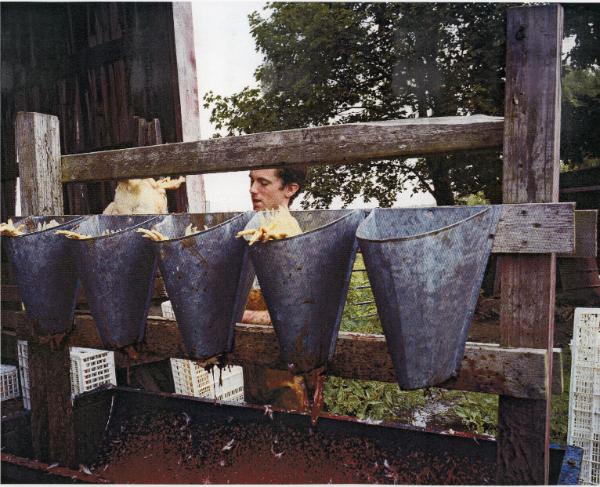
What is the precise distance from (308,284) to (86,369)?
119 inches

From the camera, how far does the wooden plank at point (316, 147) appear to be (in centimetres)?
153

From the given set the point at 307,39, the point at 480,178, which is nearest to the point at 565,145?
the point at 480,178

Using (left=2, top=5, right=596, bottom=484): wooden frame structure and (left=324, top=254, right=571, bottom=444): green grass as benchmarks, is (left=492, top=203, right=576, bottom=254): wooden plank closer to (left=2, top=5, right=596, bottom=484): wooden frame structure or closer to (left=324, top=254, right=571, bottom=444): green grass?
(left=2, top=5, right=596, bottom=484): wooden frame structure

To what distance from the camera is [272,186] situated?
3.51 m

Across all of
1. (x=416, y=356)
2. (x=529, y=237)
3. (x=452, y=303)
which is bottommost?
(x=416, y=356)

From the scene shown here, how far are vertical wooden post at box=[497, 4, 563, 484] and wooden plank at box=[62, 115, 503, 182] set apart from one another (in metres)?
0.09

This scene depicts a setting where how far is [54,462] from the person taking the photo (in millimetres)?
2473

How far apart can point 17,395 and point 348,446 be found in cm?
340

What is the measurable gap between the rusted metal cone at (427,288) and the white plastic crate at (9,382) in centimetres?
408

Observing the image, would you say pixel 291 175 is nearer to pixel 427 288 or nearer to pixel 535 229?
pixel 535 229

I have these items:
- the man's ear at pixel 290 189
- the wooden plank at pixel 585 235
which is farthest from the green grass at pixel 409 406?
the wooden plank at pixel 585 235

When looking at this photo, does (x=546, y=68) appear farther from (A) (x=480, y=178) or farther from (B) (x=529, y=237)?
(A) (x=480, y=178)

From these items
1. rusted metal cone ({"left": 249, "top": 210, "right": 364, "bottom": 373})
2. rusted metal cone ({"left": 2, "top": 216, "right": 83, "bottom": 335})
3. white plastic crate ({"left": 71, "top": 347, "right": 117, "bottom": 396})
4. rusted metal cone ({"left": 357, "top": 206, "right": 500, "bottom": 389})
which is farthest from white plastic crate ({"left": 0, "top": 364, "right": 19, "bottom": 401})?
rusted metal cone ({"left": 357, "top": 206, "right": 500, "bottom": 389})

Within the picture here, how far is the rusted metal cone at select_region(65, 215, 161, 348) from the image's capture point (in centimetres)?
164
